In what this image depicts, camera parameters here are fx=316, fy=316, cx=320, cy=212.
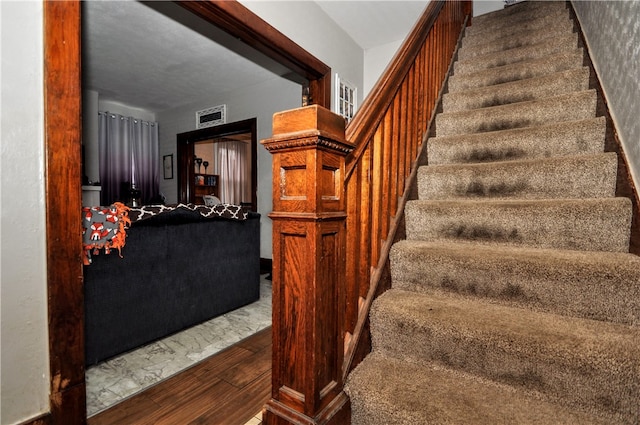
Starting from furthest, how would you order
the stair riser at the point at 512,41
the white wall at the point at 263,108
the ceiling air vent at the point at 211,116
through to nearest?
1. the ceiling air vent at the point at 211,116
2. the white wall at the point at 263,108
3. the stair riser at the point at 512,41

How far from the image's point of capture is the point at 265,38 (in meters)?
2.49

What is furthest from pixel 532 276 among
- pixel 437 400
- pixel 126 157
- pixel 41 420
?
pixel 126 157

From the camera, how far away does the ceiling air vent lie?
511 cm

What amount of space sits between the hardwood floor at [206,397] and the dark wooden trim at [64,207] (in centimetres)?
21

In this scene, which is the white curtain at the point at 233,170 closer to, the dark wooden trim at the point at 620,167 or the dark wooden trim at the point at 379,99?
the dark wooden trim at the point at 379,99

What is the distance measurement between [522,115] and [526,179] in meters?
0.58

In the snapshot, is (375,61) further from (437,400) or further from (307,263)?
(437,400)

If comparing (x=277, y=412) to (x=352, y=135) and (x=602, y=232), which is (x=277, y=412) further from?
(x=602, y=232)

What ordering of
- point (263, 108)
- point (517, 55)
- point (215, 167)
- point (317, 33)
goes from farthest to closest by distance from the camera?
point (215, 167)
point (263, 108)
point (317, 33)
point (517, 55)

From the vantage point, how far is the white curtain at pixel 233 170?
8.43m

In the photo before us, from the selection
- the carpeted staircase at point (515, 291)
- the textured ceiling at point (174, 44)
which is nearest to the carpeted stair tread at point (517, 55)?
the carpeted staircase at point (515, 291)

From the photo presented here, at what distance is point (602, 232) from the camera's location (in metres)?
1.13

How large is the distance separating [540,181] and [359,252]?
92 cm

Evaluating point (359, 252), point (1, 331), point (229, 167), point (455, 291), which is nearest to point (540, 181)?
point (455, 291)
